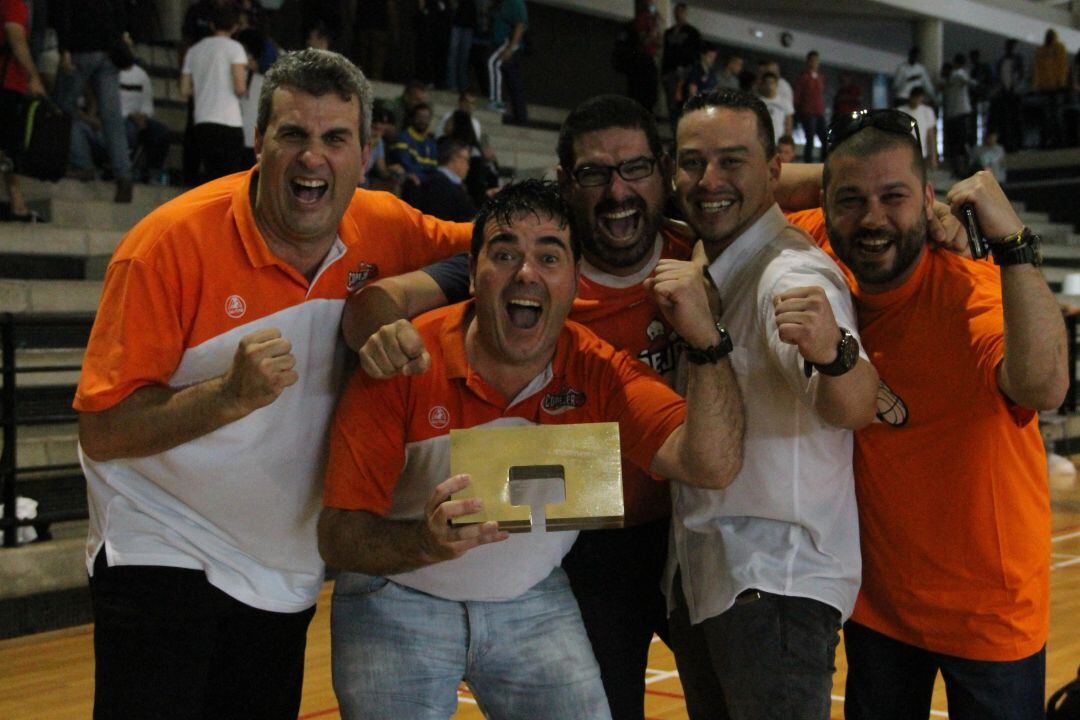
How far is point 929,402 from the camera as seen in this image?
9.50ft

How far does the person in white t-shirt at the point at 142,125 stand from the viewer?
10.3 metres

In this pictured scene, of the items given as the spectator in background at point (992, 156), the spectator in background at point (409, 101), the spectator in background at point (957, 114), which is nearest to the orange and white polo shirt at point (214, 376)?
the spectator in background at point (409, 101)

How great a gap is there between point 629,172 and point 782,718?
1381 mm

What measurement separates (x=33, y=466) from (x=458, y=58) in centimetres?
860

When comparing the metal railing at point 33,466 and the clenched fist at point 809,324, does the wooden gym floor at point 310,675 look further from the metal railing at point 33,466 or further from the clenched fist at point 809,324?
the clenched fist at point 809,324

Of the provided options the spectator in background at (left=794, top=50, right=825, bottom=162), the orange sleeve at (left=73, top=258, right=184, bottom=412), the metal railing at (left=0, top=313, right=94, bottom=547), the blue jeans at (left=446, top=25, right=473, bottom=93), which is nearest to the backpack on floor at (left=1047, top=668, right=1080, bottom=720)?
the orange sleeve at (left=73, top=258, right=184, bottom=412)

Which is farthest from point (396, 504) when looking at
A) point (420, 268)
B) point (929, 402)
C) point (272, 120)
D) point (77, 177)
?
point (77, 177)

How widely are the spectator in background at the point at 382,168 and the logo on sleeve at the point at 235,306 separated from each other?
267 inches

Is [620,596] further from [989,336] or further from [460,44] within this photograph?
[460,44]

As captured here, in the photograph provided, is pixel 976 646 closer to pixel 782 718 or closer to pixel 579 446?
pixel 782 718

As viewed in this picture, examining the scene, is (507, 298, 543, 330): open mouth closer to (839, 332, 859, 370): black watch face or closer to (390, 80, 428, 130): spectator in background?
(839, 332, 859, 370): black watch face

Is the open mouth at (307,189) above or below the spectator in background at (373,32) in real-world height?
below

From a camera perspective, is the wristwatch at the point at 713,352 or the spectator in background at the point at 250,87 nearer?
the wristwatch at the point at 713,352

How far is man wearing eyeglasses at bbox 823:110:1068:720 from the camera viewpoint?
2.88 m
